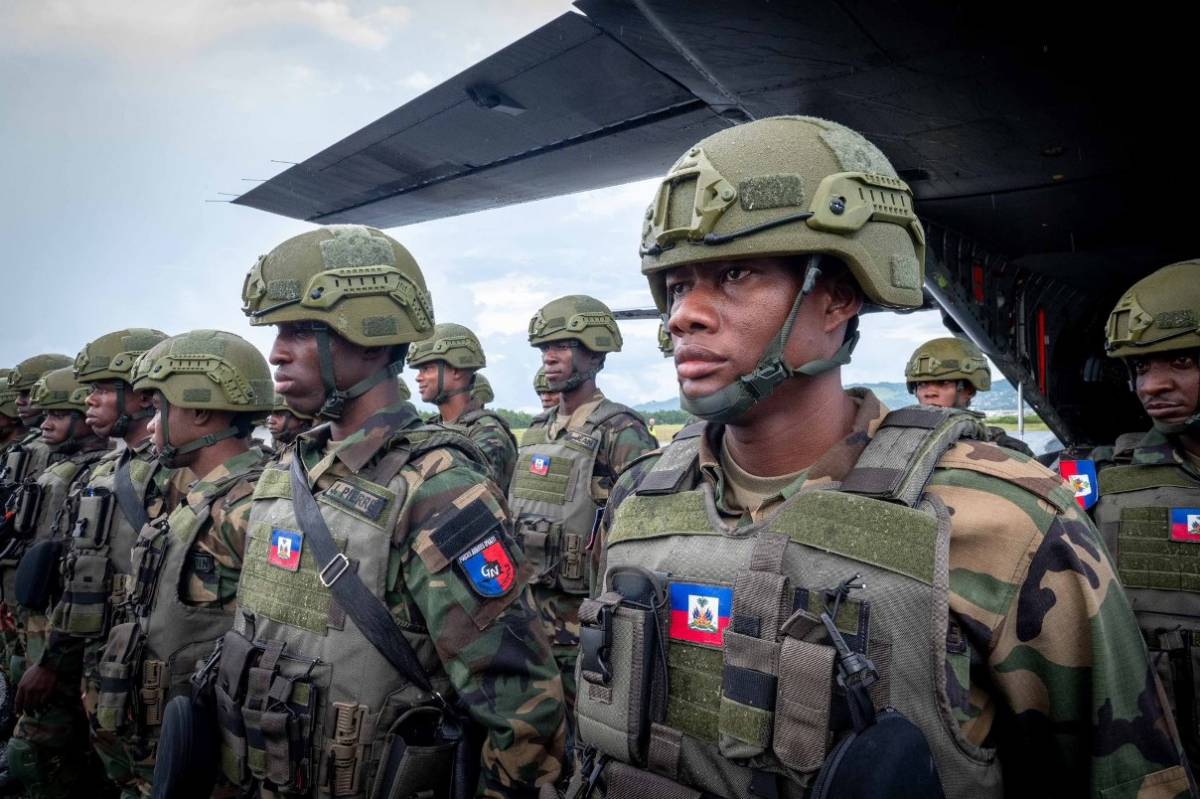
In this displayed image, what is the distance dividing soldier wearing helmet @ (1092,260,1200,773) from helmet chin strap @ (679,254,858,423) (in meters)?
2.59

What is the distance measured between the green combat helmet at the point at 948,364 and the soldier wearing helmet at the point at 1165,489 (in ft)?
12.5

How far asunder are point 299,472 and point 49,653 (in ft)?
10.1

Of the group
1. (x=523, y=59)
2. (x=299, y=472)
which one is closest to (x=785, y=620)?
(x=299, y=472)

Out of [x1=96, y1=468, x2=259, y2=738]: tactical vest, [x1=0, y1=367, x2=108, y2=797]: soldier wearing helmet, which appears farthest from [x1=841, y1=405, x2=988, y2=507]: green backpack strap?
[x1=0, y1=367, x2=108, y2=797]: soldier wearing helmet

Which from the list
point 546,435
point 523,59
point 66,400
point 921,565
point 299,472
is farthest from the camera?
point 66,400

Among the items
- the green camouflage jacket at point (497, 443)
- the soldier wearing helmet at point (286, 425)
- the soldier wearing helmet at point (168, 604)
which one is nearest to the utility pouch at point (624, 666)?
the soldier wearing helmet at point (168, 604)

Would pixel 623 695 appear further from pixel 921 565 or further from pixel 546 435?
pixel 546 435

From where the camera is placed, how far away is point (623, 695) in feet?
5.64

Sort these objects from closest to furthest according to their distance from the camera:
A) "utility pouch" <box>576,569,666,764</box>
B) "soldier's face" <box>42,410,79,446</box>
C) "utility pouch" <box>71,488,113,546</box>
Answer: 1. "utility pouch" <box>576,569,666,764</box>
2. "utility pouch" <box>71,488,113,546</box>
3. "soldier's face" <box>42,410,79,446</box>

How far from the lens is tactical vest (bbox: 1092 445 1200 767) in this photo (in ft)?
10.2

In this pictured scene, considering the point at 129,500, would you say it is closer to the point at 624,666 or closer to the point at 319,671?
the point at 319,671

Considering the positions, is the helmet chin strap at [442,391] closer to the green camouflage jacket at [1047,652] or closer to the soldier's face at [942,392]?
the soldier's face at [942,392]

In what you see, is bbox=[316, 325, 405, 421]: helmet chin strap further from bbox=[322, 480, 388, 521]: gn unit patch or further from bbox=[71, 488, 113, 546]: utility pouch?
bbox=[71, 488, 113, 546]: utility pouch

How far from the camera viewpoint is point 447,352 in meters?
8.90
